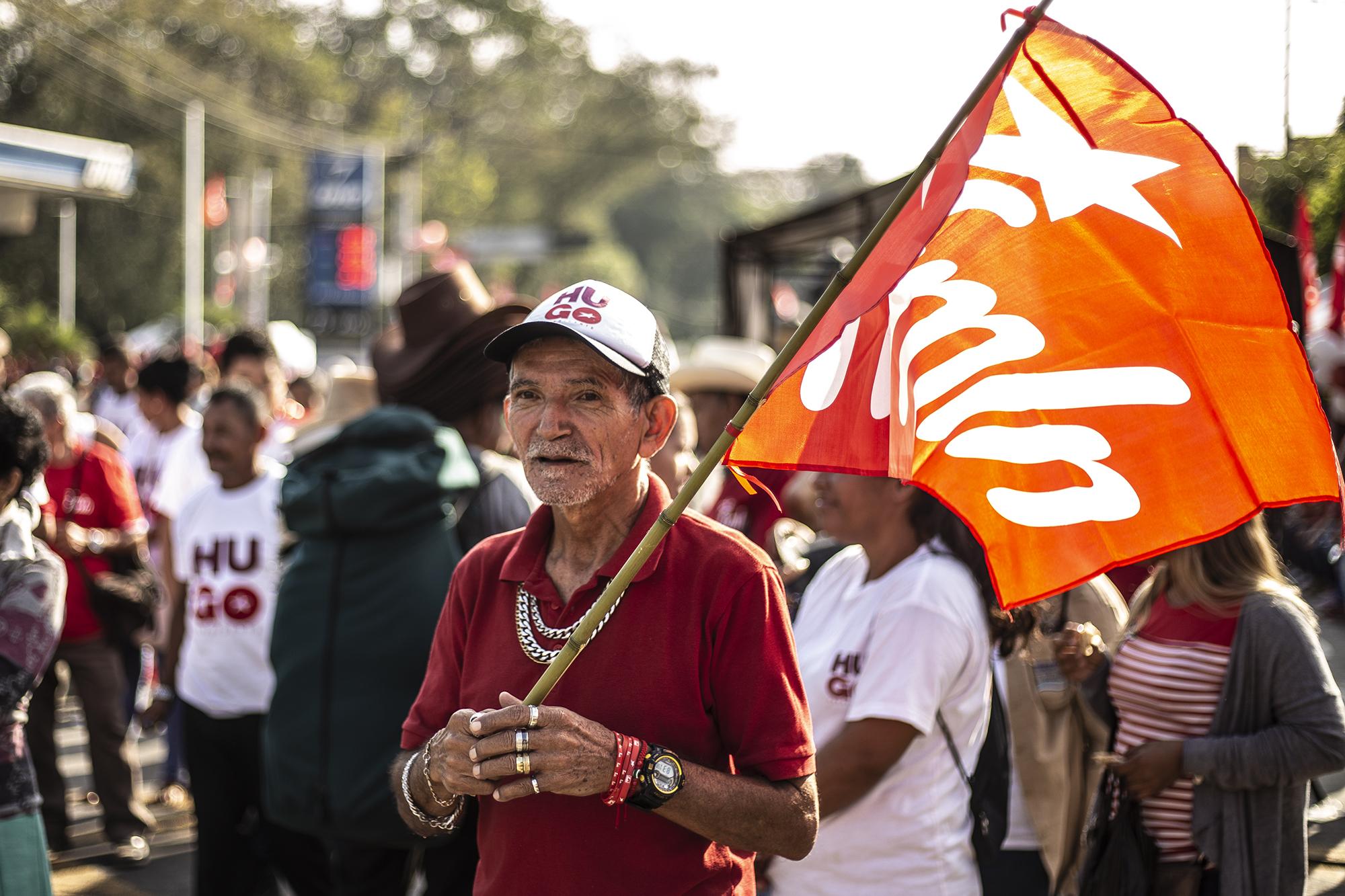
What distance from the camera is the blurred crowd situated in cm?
308

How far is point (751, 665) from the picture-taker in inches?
86.4

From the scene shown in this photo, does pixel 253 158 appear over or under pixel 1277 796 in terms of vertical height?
over

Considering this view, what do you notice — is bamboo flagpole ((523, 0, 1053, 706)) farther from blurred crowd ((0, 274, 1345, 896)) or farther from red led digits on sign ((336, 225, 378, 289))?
red led digits on sign ((336, 225, 378, 289))

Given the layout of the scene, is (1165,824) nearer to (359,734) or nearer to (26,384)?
(359,734)

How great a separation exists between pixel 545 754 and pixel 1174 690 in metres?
1.94

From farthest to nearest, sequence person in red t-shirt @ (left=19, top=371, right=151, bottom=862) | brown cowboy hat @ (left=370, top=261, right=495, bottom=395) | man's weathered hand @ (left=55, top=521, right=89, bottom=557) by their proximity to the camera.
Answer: person in red t-shirt @ (left=19, top=371, right=151, bottom=862)
man's weathered hand @ (left=55, top=521, right=89, bottom=557)
brown cowboy hat @ (left=370, top=261, right=495, bottom=395)

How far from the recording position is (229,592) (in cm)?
476

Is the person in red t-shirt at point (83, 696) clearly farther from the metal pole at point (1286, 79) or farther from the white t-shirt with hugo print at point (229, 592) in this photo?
the metal pole at point (1286, 79)

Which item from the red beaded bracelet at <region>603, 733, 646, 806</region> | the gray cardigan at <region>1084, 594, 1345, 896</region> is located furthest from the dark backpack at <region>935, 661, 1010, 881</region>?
the red beaded bracelet at <region>603, 733, 646, 806</region>

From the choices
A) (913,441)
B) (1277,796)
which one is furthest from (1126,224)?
(1277,796)

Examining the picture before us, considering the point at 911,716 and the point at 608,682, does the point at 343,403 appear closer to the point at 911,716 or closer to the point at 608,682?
the point at 911,716

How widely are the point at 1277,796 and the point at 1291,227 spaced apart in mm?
2685

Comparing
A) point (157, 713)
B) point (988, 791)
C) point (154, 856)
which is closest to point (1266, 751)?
point (988, 791)

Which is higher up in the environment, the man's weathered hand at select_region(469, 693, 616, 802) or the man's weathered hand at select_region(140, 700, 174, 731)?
the man's weathered hand at select_region(469, 693, 616, 802)
